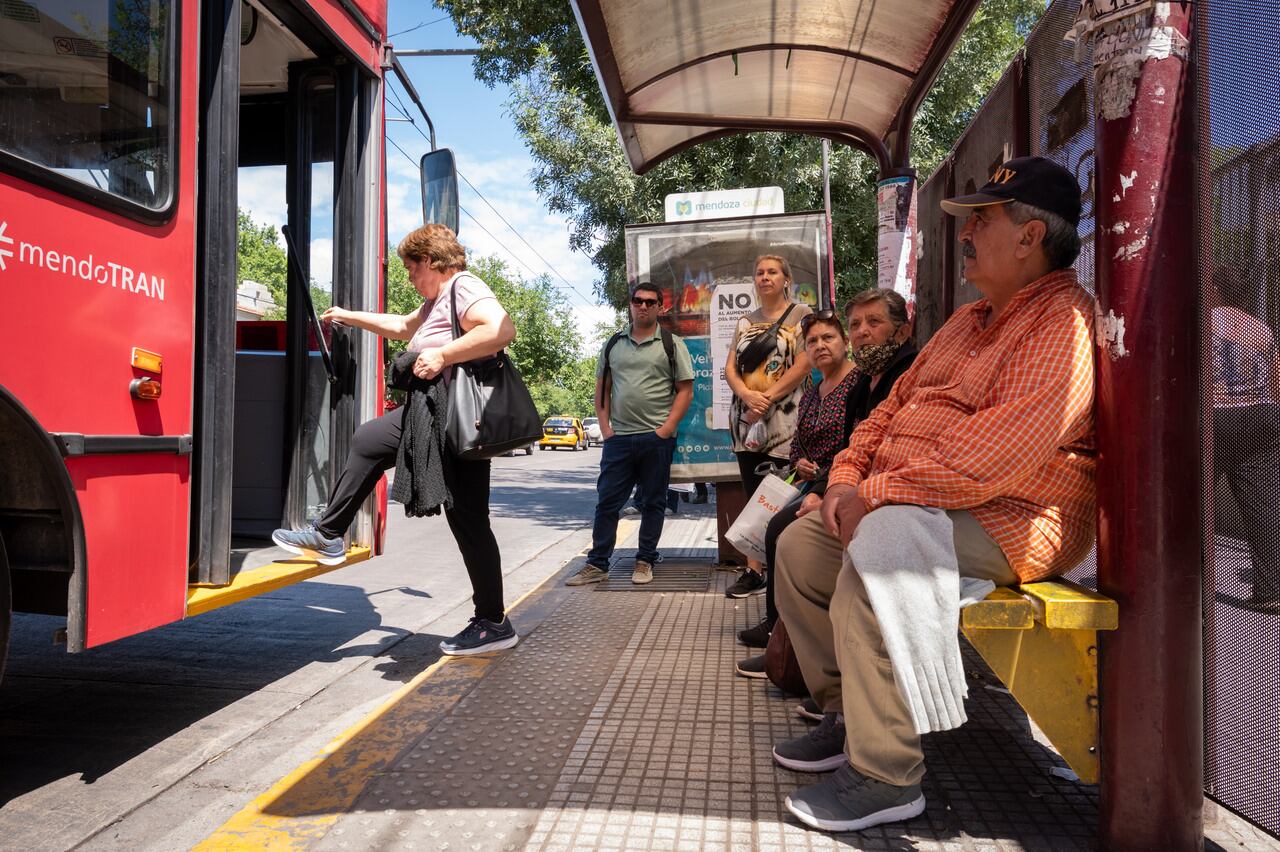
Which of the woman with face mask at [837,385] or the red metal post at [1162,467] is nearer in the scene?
the red metal post at [1162,467]

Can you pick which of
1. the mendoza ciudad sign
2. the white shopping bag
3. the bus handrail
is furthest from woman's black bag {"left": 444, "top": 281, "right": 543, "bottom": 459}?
the mendoza ciudad sign

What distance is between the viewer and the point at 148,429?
114 inches

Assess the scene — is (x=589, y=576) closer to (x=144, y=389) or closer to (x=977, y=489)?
(x=144, y=389)

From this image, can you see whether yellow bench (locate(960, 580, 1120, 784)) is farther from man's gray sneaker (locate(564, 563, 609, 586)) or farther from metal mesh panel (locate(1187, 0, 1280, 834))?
man's gray sneaker (locate(564, 563, 609, 586))

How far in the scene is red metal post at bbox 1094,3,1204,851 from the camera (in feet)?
7.29

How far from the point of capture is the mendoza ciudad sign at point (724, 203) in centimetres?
758

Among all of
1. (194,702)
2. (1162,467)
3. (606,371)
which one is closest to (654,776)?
(1162,467)

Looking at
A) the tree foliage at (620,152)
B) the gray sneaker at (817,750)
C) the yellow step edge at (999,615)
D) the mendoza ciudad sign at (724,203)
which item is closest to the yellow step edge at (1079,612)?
the yellow step edge at (999,615)

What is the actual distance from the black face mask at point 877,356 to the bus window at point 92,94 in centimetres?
264

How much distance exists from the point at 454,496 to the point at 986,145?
114 inches

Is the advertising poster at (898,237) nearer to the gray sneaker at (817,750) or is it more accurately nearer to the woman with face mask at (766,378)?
the woman with face mask at (766,378)

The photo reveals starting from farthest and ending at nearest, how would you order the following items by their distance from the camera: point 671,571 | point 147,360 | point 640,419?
point 671,571
point 640,419
point 147,360

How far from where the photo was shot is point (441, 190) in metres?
4.34

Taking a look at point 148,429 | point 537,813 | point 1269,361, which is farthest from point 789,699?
point 148,429
